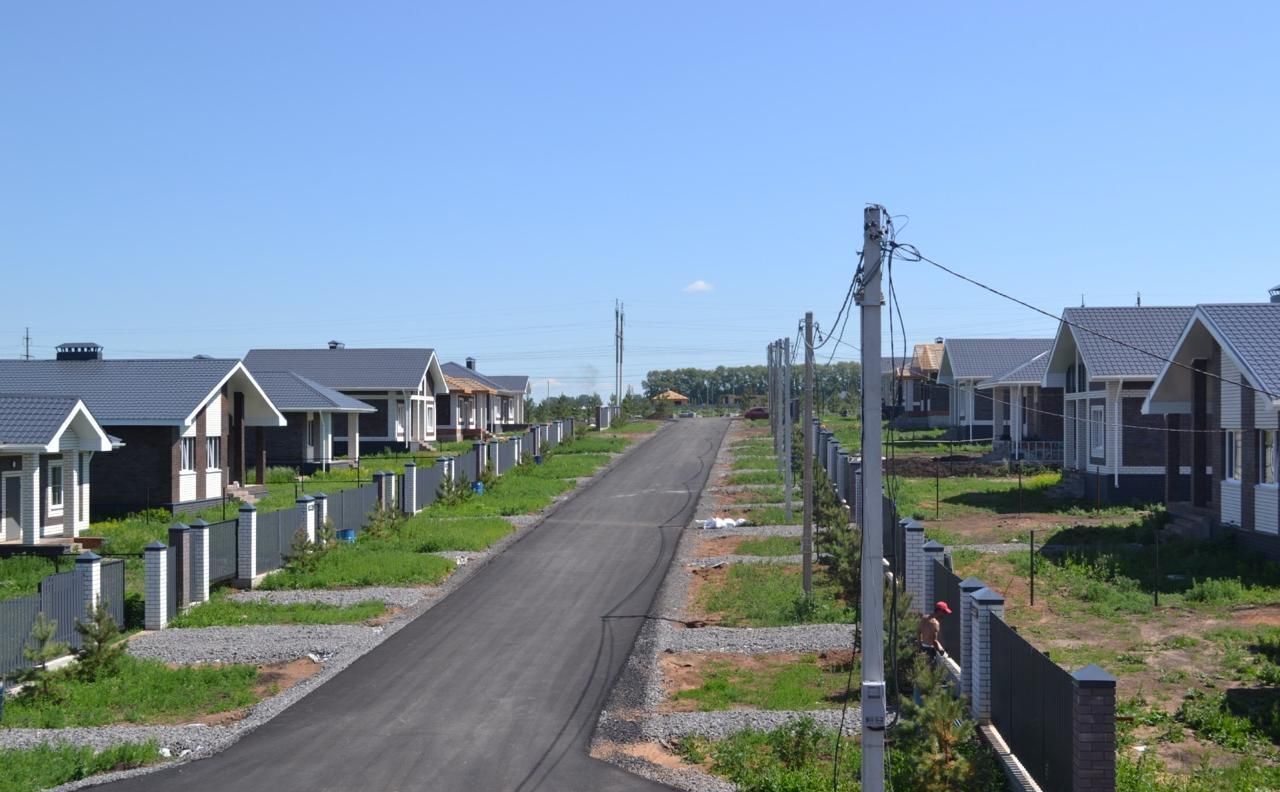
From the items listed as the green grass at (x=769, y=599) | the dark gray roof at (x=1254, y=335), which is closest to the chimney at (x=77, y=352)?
the green grass at (x=769, y=599)

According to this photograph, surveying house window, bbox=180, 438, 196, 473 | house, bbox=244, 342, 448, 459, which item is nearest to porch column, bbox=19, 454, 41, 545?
house window, bbox=180, 438, 196, 473

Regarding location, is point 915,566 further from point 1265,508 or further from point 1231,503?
point 1231,503

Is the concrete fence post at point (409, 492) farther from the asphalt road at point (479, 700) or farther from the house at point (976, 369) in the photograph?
the house at point (976, 369)

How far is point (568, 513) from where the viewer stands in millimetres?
36000

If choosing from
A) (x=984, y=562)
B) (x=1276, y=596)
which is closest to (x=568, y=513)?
(x=984, y=562)

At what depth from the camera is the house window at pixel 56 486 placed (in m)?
29.5

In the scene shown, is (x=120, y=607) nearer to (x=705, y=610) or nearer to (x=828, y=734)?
(x=705, y=610)

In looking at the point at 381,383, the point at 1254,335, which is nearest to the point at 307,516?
the point at 1254,335

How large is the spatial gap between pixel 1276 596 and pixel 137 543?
76.9ft

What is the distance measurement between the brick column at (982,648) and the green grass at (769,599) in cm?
706

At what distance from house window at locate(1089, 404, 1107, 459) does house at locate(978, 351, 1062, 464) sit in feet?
21.2

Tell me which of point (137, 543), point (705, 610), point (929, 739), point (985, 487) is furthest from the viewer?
point (985, 487)

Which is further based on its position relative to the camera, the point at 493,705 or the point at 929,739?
the point at 493,705

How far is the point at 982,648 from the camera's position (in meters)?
12.3
